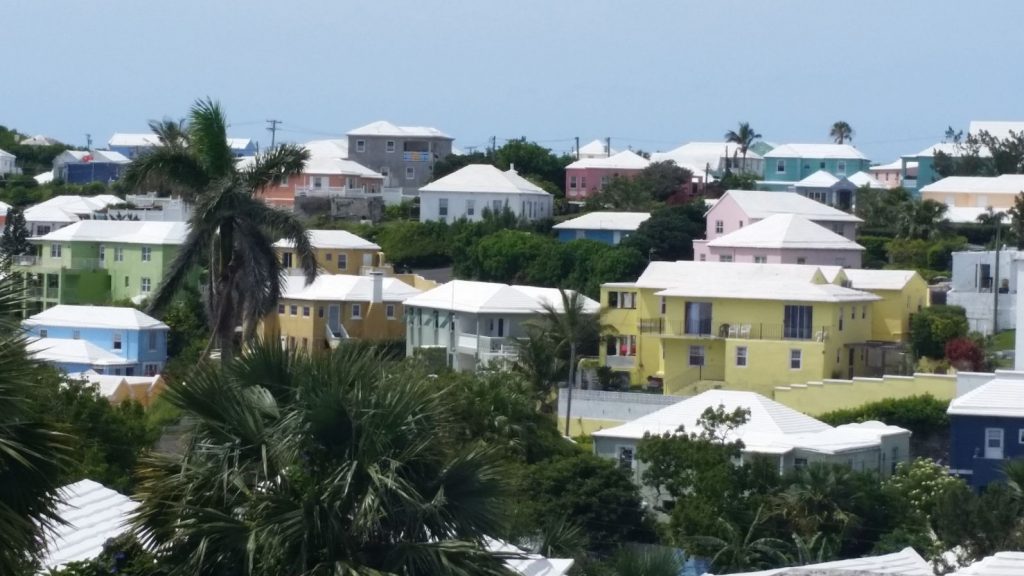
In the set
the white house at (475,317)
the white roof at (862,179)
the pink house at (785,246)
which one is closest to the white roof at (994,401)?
the white house at (475,317)

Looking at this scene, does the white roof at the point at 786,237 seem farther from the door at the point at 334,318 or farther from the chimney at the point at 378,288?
the door at the point at 334,318

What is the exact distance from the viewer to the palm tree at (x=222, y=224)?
2697 centimetres

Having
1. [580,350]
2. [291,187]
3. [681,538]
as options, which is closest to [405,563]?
[681,538]

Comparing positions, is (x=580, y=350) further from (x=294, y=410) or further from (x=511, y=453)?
(x=294, y=410)

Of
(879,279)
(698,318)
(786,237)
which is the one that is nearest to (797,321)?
(698,318)

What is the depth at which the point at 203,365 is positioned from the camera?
16.9m

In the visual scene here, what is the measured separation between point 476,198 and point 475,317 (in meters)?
22.2

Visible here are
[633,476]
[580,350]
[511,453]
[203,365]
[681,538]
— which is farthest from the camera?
[580,350]

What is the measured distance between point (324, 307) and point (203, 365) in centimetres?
5673

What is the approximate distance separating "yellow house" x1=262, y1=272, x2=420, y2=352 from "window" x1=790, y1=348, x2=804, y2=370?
20194mm

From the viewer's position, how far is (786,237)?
7038 cm

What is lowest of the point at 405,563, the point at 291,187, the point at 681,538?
the point at 681,538

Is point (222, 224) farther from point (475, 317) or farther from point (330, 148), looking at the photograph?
point (330, 148)

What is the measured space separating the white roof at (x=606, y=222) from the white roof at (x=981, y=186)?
1459 centimetres
